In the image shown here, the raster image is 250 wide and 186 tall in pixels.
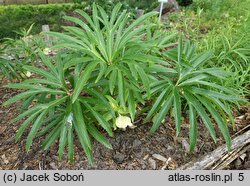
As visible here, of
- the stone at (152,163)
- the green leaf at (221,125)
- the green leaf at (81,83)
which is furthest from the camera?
the stone at (152,163)

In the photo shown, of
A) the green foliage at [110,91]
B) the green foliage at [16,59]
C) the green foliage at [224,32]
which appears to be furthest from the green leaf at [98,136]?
the green foliage at [16,59]

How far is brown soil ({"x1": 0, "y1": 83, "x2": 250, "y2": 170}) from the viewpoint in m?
1.98

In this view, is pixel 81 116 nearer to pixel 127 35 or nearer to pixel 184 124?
pixel 127 35

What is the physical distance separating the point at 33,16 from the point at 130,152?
681 cm

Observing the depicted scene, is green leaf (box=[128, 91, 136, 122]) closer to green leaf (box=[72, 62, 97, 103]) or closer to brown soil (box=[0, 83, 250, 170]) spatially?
green leaf (box=[72, 62, 97, 103])

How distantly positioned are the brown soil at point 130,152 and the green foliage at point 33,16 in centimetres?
550

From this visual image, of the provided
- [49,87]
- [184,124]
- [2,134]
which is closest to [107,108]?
[49,87]

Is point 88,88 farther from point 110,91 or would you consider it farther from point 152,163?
point 152,163

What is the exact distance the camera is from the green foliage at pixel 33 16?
7316mm

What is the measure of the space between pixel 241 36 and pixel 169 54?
1182 mm

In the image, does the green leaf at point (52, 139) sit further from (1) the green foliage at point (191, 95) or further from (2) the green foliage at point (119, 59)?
(1) the green foliage at point (191, 95)

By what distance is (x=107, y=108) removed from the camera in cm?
187

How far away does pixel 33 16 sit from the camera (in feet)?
26.3

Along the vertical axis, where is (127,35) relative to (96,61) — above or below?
above
